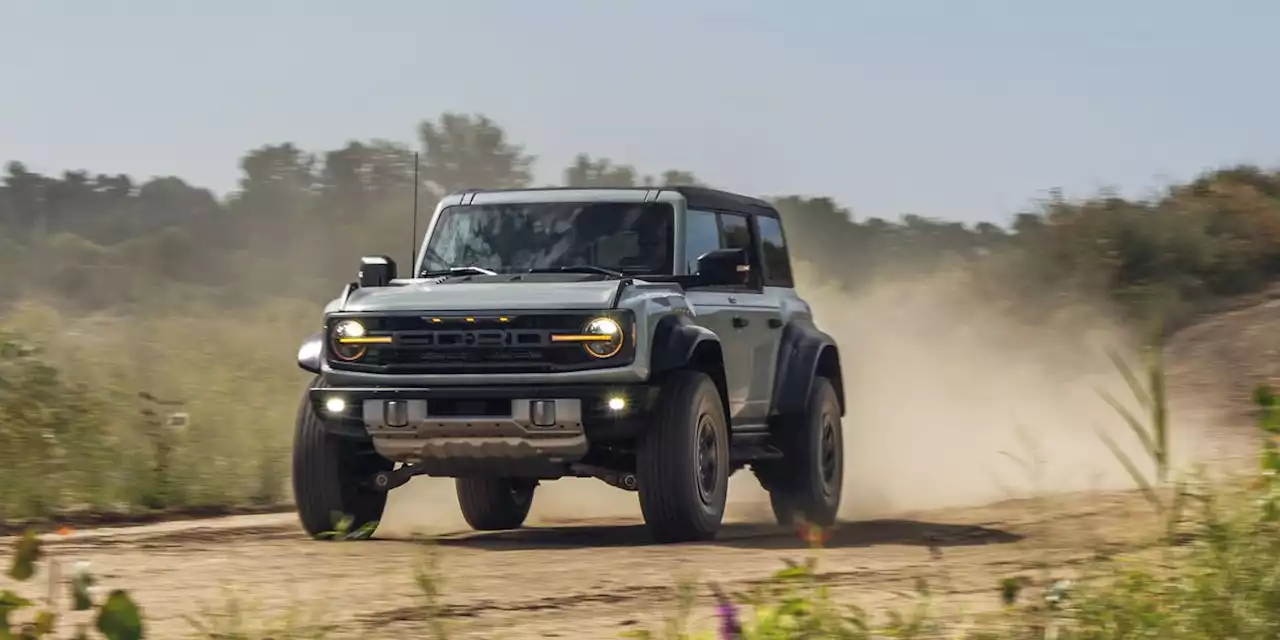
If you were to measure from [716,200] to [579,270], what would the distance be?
4.30 feet

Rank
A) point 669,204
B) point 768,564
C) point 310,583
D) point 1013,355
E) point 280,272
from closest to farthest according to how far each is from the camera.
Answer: point 310,583 < point 768,564 < point 669,204 < point 1013,355 < point 280,272

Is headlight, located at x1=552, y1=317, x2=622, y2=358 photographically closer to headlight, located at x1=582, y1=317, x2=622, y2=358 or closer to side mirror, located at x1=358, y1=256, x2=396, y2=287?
headlight, located at x1=582, y1=317, x2=622, y2=358

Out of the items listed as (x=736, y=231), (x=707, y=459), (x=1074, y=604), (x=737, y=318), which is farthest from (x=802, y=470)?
(x=1074, y=604)

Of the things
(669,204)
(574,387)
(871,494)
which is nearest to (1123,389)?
(871,494)

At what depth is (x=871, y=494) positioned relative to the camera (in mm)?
15078

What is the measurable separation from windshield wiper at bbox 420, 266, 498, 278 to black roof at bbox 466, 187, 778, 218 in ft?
2.01

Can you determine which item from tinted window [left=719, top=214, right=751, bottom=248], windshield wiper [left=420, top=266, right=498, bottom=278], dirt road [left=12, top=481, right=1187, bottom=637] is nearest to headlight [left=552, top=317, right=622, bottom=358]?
dirt road [left=12, top=481, right=1187, bottom=637]

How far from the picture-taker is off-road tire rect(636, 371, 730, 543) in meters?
→ 10.0

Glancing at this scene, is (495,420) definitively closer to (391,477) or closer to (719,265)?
(391,477)

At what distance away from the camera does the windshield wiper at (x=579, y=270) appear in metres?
10.9

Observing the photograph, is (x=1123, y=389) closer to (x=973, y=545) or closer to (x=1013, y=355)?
(x=1013, y=355)

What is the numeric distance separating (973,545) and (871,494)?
4.85 m

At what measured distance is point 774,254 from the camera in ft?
42.4

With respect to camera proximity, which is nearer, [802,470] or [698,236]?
[698,236]
